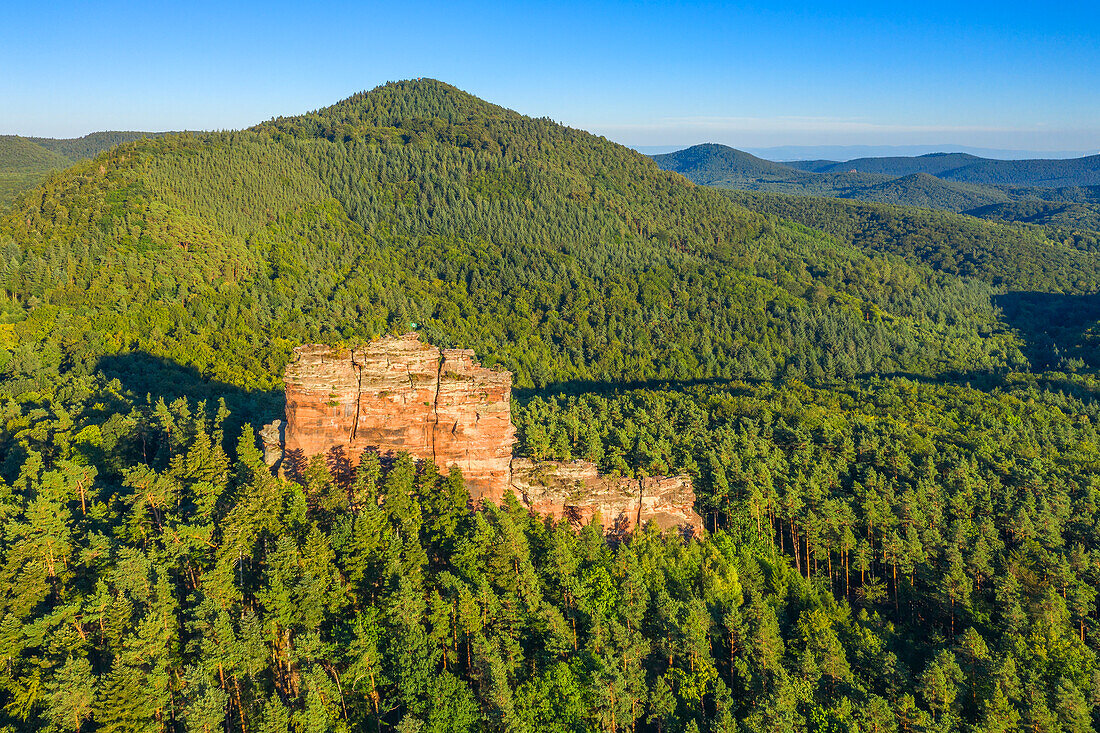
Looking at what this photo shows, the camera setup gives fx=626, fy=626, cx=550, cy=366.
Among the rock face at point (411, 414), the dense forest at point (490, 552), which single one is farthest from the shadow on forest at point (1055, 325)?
the rock face at point (411, 414)

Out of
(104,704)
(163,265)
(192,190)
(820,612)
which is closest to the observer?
(104,704)

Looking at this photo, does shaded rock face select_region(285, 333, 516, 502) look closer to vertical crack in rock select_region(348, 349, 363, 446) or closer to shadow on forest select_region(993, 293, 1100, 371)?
vertical crack in rock select_region(348, 349, 363, 446)

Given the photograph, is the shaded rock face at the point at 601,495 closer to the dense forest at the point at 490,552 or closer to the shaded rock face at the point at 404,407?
the dense forest at the point at 490,552

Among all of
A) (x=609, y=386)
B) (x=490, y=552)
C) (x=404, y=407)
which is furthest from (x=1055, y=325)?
(x=404, y=407)

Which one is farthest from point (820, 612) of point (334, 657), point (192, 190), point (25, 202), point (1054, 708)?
point (25, 202)

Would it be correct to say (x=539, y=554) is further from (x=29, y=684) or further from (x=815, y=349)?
(x=815, y=349)

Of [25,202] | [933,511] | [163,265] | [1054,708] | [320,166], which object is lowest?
[1054,708]

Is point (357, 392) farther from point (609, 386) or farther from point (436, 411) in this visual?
point (609, 386)
